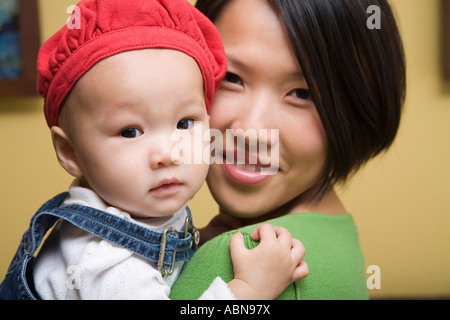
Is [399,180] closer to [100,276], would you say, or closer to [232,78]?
[232,78]

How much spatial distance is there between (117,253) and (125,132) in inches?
7.4

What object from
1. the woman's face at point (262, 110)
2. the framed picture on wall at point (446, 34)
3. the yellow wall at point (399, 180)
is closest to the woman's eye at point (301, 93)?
the woman's face at point (262, 110)

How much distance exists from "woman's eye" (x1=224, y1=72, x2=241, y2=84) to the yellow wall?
108 cm

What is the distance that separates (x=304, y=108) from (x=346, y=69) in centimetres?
11

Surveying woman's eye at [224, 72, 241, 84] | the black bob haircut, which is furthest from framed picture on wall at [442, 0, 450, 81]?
woman's eye at [224, 72, 241, 84]

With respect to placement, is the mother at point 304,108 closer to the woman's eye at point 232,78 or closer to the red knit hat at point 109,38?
the woman's eye at point 232,78

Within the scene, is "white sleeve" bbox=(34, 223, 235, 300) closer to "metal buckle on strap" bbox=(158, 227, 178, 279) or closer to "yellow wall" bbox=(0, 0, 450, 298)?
"metal buckle on strap" bbox=(158, 227, 178, 279)

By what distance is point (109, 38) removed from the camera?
85 cm

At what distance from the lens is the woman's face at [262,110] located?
1.00 meters

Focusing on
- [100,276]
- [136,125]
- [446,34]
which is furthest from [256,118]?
[446,34]

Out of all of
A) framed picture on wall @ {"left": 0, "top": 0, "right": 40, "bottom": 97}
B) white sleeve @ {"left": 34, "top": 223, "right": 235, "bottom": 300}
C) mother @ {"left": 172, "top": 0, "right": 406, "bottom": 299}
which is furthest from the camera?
framed picture on wall @ {"left": 0, "top": 0, "right": 40, "bottom": 97}

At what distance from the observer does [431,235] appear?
7.61 feet

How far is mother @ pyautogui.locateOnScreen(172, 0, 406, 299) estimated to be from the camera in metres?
0.97
